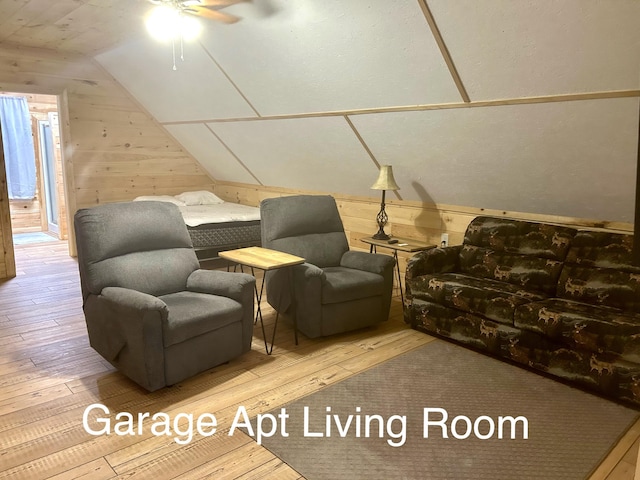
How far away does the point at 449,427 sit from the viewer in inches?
92.3

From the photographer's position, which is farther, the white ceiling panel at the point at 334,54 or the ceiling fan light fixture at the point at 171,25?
the ceiling fan light fixture at the point at 171,25

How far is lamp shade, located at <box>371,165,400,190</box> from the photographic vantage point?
382cm

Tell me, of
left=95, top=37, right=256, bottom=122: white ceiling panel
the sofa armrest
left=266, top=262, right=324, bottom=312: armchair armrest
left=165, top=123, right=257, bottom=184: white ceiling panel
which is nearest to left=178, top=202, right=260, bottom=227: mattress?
left=165, top=123, right=257, bottom=184: white ceiling panel

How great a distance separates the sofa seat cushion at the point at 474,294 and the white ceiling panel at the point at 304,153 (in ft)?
4.13

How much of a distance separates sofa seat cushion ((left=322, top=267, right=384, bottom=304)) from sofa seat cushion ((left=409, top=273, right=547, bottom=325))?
28 centimetres

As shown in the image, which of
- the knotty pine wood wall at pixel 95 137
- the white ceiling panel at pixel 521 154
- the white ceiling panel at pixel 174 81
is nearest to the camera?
the white ceiling panel at pixel 521 154

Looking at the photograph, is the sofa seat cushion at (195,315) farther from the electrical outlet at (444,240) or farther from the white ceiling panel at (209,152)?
the white ceiling panel at (209,152)

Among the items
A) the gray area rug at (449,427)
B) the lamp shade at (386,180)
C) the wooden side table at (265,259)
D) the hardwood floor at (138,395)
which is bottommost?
the gray area rug at (449,427)

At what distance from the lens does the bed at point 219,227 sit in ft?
16.0

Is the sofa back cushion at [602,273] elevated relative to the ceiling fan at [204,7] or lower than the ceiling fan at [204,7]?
lower

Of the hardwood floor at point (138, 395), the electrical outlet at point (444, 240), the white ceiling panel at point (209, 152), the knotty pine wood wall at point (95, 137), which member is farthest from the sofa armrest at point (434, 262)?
the knotty pine wood wall at point (95, 137)

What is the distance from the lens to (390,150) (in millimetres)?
3832

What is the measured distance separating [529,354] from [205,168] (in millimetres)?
5017

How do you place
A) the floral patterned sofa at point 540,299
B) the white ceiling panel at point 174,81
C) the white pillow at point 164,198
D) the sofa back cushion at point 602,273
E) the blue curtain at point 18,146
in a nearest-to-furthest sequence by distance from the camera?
the floral patterned sofa at point 540,299, the sofa back cushion at point 602,273, the white ceiling panel at point 174,81, the white pillow at point 164,198, the blue curtain at point 18,146
